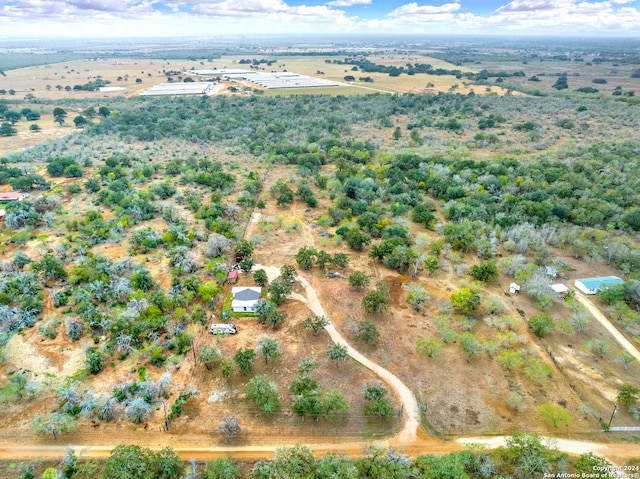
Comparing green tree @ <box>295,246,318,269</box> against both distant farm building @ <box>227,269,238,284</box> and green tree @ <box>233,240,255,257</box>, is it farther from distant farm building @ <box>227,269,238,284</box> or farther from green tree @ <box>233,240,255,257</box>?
distant farm building @ <box>227,269,238,284</box>

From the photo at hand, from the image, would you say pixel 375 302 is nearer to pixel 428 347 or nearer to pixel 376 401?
pixel 428 347

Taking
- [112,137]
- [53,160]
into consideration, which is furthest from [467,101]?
[53,160]

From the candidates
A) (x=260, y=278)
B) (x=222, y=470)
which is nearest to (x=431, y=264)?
(x=260, y=278)

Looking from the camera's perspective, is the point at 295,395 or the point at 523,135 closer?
the point at 295,395

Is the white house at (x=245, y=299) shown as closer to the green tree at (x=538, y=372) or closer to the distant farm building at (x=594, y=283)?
the green tree at (x=538, y=372)

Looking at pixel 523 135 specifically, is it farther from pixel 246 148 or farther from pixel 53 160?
pixel 53 160

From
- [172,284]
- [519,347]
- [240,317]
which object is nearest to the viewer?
[519,347]

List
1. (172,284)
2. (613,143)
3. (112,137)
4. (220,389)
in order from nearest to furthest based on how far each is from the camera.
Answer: (220,389) → (172,284) → (613,143) → (112,137)

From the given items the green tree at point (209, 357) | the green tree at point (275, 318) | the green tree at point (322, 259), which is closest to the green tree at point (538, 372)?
the green tree at point (275, 318)
